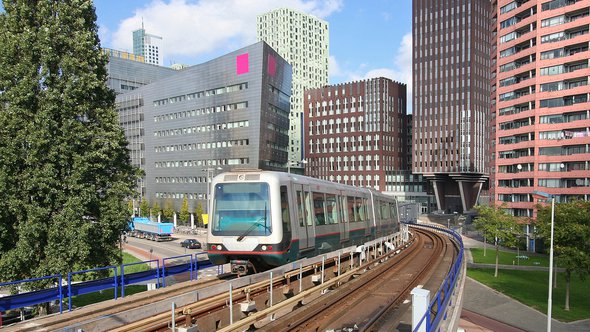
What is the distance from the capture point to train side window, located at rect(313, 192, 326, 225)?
748 inches

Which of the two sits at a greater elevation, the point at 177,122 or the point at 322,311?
the point at 177,122

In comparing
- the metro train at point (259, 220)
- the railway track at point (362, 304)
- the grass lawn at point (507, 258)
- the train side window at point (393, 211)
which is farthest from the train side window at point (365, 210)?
the grass lawn at point (507, 258)

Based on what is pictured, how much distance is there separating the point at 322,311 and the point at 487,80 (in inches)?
5197

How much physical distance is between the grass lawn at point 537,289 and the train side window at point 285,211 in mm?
29719

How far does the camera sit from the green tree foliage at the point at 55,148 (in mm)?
18406

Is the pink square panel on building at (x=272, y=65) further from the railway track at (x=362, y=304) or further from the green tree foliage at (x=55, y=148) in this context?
the railway track at (x=362, y=304)

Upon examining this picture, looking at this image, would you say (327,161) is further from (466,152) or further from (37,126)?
(37,126)

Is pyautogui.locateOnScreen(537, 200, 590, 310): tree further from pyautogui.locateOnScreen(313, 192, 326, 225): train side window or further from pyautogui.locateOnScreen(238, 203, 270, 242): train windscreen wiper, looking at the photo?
pyautogui.locateOnScreen(238, 203, 270, 242): train windscreen wiper

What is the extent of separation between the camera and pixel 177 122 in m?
99.5

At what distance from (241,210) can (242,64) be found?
74.1 metres

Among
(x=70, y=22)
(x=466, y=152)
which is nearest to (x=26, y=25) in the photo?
(x=70, y=22)

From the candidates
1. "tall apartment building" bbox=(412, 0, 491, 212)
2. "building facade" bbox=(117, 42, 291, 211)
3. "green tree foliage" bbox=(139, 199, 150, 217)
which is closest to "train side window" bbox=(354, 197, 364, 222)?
"building facade" bbox=(117, 42, 291, 211)

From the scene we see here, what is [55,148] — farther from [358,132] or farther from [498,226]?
[358,132]

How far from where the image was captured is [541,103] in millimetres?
70875
